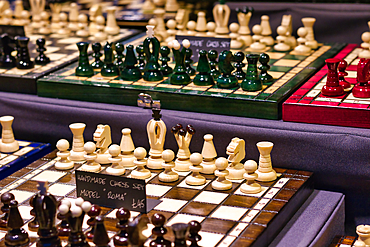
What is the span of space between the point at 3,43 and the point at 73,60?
0.40 metres

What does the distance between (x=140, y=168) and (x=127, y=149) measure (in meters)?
0.12

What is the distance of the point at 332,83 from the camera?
8.39 feet

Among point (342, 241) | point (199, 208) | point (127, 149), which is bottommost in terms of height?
point (342, 241)

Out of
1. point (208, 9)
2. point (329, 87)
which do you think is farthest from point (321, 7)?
point (329, 87)

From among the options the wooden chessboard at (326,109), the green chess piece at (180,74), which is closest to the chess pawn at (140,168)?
the green chess piece at (180,74)

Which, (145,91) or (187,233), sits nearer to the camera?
(187,233)

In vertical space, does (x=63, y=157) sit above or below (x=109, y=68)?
below

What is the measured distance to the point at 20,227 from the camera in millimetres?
1930

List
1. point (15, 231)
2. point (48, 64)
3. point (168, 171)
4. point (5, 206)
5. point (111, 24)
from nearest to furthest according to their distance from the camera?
point (15, 231) < point (5, 206) < point (168, 171) < point (48, 64) < point (111, 24)

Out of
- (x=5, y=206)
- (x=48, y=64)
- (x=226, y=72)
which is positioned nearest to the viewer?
(x=5, y=206)

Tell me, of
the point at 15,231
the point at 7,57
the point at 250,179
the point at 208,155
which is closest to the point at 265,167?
the point at 250,179

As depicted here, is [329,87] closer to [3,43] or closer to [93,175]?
[93,175]

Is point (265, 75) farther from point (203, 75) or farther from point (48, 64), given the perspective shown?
point (48, 64)

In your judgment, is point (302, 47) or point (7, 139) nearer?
point (7, 139)
